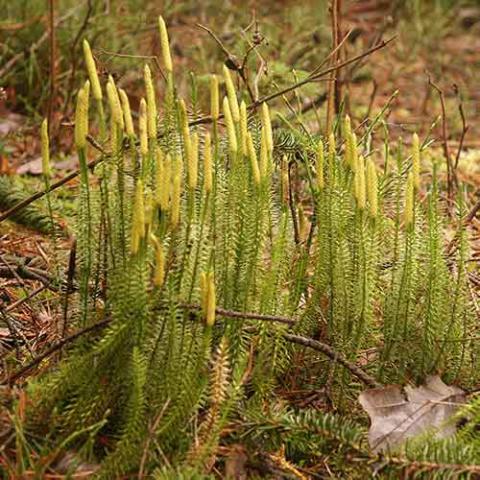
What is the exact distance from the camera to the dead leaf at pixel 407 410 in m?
1.68

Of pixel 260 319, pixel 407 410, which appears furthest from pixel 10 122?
pixel 407 410

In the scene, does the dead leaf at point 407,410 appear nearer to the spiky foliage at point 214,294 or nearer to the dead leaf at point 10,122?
the spiky foliage at point 214,294

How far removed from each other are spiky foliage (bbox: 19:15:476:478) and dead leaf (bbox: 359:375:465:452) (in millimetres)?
54

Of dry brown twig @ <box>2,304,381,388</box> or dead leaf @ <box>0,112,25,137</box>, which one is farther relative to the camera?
dead leaf @ <box>0,112,25,137</box>

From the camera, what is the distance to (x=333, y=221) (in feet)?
6.03

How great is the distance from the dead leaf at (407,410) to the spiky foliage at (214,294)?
5 centimetres

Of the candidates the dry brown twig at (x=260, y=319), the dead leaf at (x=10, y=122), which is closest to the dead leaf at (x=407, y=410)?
the dry brown twig at (x=260, y=319)

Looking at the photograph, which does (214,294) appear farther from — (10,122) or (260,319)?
(10,122)

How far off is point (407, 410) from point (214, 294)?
49 cm

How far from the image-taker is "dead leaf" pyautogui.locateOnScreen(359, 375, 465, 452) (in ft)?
5.51

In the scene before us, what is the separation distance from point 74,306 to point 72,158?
192 centimetres

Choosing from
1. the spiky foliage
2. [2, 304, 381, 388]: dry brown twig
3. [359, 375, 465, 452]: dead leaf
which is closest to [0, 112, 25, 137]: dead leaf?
the spiky foliage

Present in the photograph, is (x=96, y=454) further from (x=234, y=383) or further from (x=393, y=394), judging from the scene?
(x=393, y=394)

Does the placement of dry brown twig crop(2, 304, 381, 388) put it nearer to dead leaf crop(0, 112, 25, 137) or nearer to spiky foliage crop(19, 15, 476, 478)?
spiky foliage crop(19, 15, 476, 478)
